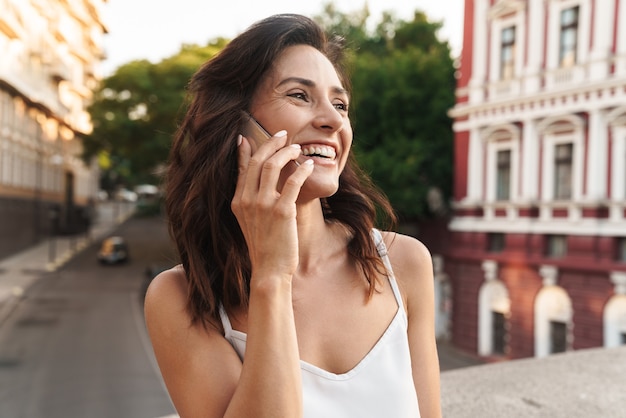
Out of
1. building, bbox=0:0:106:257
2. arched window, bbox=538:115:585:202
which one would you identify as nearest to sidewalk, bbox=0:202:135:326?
building, bbox=0:0:106:257

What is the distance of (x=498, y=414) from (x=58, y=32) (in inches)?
1544

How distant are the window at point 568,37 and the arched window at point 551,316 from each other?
18.0 feet

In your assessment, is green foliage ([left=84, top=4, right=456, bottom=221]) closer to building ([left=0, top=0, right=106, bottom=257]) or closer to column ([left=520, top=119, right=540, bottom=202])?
column ([left=520, top=119, right=540, bottom=202])

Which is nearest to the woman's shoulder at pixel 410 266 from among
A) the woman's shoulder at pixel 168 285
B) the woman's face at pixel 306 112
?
the woman's face at pixel 306 112

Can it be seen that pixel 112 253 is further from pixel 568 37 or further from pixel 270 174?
pixel 270 174

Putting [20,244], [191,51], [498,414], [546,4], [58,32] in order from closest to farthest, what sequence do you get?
[498,414] < [546,4] < [191,51] < [20,244] < [58,32]

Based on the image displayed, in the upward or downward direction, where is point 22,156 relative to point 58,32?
downward

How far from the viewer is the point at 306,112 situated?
1.57m

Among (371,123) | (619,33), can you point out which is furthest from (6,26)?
(619,33)

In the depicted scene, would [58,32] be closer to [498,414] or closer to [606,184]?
[606,184]

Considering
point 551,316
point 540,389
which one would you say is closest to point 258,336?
point 540,389

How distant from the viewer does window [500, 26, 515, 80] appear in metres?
17.8

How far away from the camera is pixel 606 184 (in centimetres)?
1559

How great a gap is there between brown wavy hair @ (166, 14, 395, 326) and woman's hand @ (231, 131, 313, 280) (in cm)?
19
